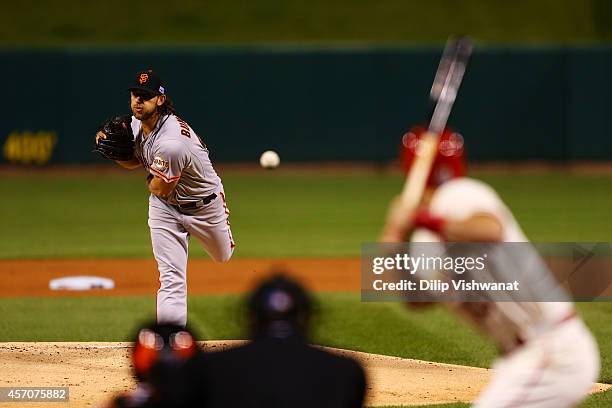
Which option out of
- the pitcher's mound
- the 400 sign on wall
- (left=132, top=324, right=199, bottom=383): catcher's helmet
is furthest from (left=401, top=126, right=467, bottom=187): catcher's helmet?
the 400 sign on wall

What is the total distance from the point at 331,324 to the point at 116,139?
301 cm

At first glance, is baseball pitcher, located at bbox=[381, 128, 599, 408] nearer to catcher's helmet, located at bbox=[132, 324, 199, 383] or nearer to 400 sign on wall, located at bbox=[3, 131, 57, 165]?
catcher's helmet, located at bbox=[132, 324, 199, 383]

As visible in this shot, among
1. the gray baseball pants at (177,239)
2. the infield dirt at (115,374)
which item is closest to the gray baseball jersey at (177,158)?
the gray baseball pants at (177,239)

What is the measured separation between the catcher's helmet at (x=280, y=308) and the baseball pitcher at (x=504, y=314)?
961 mm

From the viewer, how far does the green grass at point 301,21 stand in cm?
3066

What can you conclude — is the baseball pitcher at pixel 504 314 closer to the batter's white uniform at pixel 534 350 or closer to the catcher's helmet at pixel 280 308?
the batter's white uniform at pixel 534 350

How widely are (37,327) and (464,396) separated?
13.9ft

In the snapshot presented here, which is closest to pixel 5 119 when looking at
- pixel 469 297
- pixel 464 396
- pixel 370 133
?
pixel 370 133

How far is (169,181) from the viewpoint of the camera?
23.9 feet

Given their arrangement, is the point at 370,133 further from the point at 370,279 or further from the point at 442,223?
the point at 442,223

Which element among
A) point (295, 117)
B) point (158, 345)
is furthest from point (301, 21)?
point (158, 345)

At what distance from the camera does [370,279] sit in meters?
12.5

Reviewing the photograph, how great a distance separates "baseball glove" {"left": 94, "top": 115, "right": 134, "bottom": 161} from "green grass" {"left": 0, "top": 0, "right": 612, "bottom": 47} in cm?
2301

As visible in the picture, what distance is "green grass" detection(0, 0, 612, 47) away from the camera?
3066 cm
